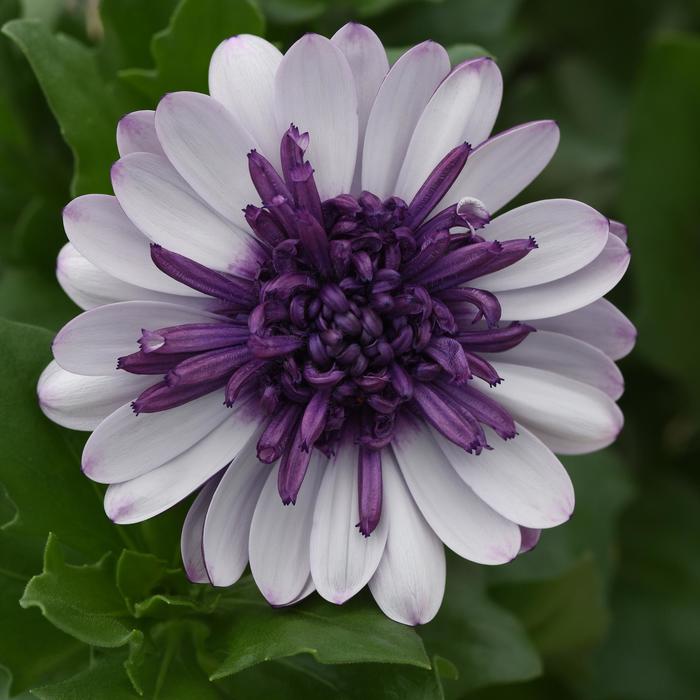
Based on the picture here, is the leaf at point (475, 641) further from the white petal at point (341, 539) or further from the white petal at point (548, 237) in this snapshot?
the white petal at point (548, 237)

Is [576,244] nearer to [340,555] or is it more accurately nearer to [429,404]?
[429,404]

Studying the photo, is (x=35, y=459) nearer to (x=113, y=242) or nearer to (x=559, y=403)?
(x=113, y=242)

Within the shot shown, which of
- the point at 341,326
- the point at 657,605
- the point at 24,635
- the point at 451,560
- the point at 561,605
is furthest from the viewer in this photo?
the point at 657,605

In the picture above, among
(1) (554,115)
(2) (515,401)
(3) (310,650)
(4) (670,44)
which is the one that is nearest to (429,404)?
(2) (515,401)

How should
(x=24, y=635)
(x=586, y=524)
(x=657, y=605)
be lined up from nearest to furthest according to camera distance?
(x=24, y=635) < (x=586, y=524) < (x=657, y=605)

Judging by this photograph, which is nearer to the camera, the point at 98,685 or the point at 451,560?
the point at 98,685

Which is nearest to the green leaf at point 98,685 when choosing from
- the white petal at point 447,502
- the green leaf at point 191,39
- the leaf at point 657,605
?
the white petal at point 447,502

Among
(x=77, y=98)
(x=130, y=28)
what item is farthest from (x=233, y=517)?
(x=130, y=28)
